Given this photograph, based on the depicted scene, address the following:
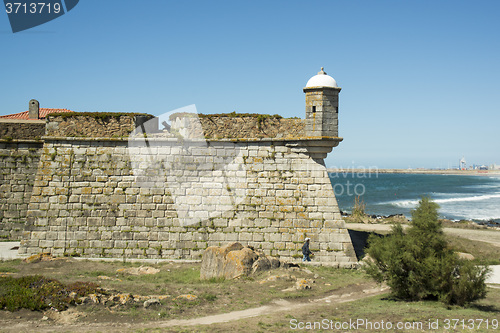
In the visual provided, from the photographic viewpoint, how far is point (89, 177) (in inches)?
630

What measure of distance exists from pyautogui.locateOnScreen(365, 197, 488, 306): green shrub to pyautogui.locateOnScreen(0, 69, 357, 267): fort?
4.34 metres

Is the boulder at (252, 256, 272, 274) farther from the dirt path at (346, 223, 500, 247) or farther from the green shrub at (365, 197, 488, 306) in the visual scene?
the dirt path at (346, 223, 500, 247)

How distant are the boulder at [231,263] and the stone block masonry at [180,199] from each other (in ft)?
6.99

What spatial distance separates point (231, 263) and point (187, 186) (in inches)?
164

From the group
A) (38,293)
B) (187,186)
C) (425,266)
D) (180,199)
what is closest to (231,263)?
(180,199)

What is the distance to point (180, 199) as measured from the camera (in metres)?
15.8

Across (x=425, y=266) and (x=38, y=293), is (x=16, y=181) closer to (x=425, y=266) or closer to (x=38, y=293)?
(x=38, y=293)

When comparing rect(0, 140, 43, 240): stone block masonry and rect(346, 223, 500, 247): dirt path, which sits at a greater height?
rect(0, 140, 43, 240): stone block masonry

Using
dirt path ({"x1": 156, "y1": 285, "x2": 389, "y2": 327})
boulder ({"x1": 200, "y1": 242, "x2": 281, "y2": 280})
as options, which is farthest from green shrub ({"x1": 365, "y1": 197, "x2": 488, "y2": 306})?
boulder ({"x1": 200, "y1": 242, "x2": 281, "y2": 280})

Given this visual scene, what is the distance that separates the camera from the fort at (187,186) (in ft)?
50.4

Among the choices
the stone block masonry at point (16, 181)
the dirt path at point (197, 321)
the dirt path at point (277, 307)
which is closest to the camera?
the dirt path at point (197, 321)

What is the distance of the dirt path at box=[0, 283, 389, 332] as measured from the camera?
27.9 ft

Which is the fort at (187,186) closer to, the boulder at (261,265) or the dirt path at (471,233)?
the boulder at (261,265)

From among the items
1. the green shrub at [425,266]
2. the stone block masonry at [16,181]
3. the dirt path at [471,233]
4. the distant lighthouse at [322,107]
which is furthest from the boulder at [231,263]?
the dirt path at [471,233]
